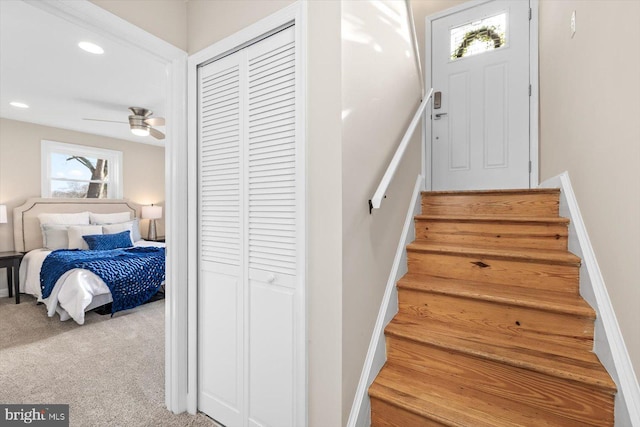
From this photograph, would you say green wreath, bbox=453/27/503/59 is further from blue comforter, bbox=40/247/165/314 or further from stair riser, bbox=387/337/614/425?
blue comforter, bbox=40/247/165/314

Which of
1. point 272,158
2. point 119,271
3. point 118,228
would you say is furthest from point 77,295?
point 272,158

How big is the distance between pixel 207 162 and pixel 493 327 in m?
1.79

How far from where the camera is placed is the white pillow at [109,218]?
16.4 feet

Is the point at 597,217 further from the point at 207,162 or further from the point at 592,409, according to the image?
the point at 207,162

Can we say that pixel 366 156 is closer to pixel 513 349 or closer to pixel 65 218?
pixel 513 349

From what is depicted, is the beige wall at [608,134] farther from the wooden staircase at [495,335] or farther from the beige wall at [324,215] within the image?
the beige wall at [324,215]

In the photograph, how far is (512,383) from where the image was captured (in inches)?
52.6

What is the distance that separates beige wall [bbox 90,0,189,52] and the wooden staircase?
1923 millimetres

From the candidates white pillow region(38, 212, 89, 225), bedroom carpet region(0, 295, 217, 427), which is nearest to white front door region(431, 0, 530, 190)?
bedroom carpet region(0, 295, 217, 427)

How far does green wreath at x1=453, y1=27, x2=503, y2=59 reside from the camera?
9.62ft

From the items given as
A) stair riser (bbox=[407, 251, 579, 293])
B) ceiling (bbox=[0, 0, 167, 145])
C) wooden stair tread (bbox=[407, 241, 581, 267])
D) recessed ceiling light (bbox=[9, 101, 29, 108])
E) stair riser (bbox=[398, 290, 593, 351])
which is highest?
ceiling (bbox=[0, 0, 167, 145])

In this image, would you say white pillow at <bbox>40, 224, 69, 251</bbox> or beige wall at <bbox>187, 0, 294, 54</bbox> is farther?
white pillow at <bbox>40, 224, 69, 251</bbox>

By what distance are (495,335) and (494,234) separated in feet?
2.35

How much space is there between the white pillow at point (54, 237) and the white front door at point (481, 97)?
5.09m
